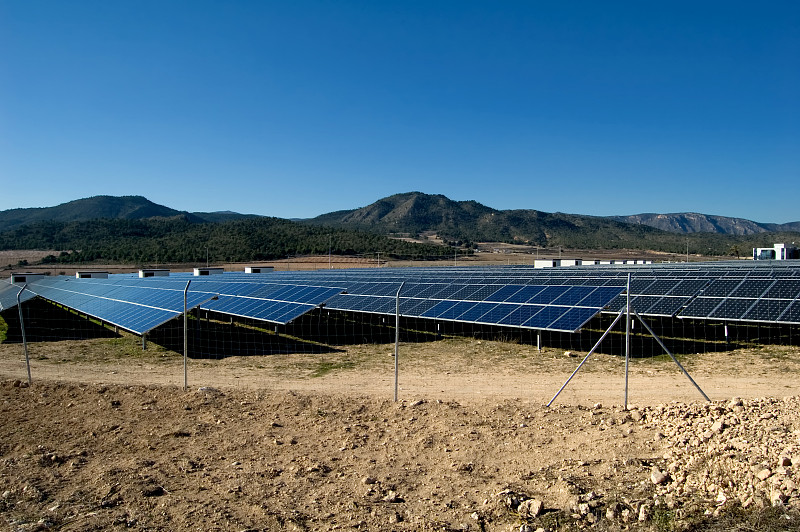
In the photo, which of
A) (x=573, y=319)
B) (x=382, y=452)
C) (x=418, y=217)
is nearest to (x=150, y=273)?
(x=573, y=319)

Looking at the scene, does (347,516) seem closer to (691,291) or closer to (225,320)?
(691,291)

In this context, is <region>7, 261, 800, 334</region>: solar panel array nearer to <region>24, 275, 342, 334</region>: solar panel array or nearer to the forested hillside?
<region>24, 275, 342, 334</region>: solar panel array

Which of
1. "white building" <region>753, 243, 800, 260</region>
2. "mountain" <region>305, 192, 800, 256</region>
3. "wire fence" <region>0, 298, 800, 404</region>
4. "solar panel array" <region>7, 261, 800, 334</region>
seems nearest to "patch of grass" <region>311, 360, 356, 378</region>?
"wire fence" <region>0, 298, 800, 404</region>

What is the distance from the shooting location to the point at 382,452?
827cm

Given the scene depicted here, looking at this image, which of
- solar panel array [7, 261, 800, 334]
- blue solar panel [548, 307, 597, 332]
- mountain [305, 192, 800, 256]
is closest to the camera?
blue solar panel [548, 307, 597, 332]

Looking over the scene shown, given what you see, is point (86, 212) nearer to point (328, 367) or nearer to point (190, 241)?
point (190, 241)

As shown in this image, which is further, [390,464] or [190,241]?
[190,241]

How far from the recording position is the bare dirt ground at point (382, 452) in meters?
6.25

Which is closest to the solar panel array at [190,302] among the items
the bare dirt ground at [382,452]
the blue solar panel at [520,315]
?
the bare dirt ground at [382,452]

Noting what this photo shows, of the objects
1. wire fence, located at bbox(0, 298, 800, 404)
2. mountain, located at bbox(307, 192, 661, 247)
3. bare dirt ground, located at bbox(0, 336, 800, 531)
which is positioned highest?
mountain, located at bbox(307, 192, 661, 247)

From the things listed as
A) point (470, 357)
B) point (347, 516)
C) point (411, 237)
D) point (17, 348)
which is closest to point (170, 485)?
point (347, 516)

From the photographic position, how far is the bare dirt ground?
6250 millimetres

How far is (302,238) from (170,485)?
99858mm

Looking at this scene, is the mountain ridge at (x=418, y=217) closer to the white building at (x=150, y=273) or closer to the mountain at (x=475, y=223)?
the mountain at (x=475, y=223)
